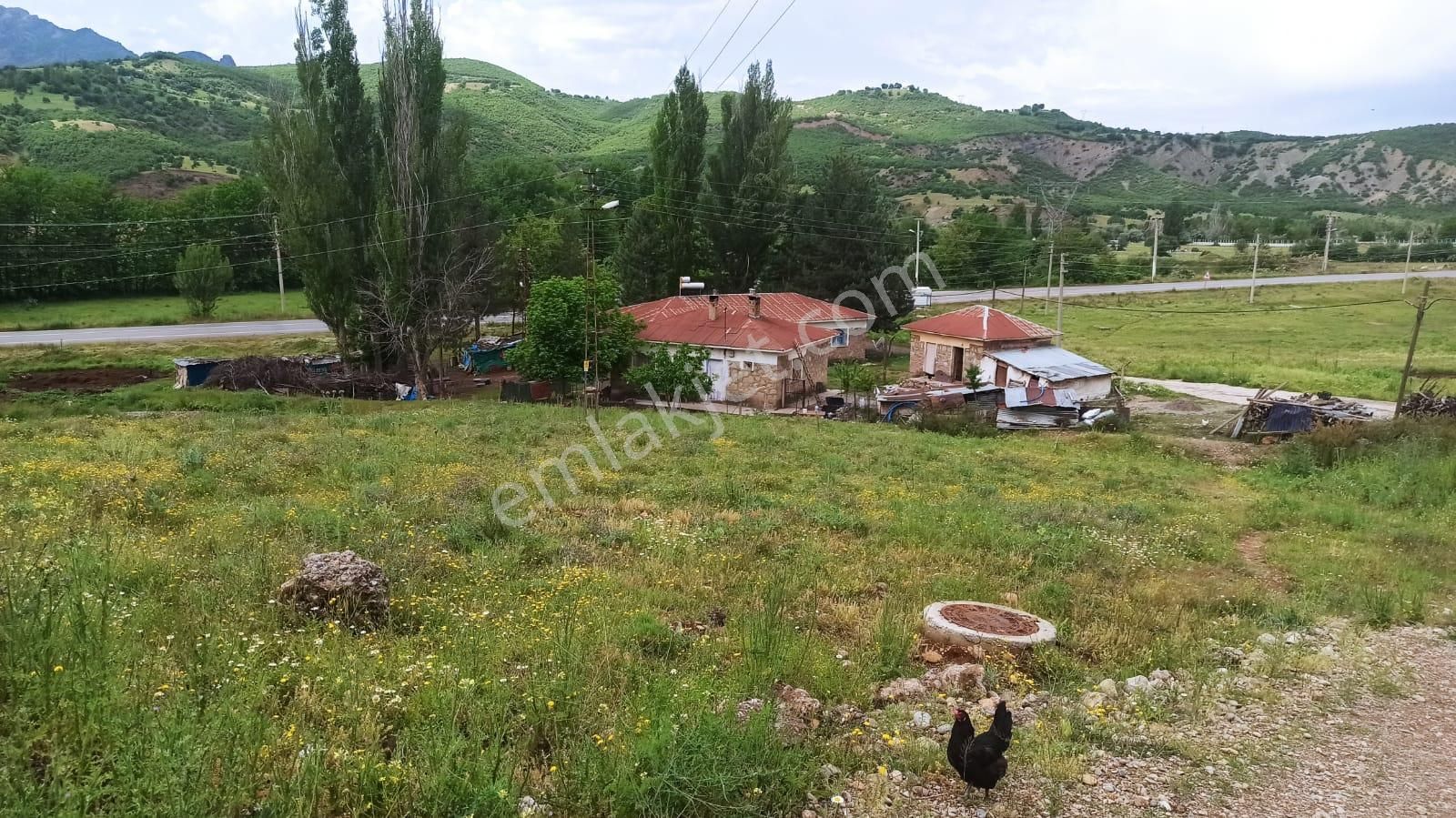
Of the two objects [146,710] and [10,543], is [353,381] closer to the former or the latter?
[10,543]

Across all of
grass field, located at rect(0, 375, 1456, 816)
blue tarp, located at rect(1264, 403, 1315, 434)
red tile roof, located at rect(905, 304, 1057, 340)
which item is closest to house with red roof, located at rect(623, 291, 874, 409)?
red tile roof, located at rect(905, 304, 1057, 340)

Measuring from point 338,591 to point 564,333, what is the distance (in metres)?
20.8

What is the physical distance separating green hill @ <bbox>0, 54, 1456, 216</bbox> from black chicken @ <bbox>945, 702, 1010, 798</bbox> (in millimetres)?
64500

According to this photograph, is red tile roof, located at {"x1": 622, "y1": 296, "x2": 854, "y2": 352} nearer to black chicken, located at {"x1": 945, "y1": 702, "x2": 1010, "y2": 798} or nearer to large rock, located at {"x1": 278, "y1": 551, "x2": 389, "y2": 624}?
large rock, located at {"x1": 278, "y1": 551, "x2": 389, "y2": 624}

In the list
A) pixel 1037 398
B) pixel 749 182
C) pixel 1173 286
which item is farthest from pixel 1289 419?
pixel 1173 286

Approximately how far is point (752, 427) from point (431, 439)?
8155 mm

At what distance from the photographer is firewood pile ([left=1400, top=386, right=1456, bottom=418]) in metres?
20.6

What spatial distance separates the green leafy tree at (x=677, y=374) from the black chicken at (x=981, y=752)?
22.9 m

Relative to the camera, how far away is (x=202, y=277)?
44.2 metres

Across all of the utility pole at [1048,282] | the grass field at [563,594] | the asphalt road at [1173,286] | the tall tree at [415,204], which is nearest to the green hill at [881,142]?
the asphalt road at [1173,286]

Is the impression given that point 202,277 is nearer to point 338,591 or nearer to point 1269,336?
point 338,591

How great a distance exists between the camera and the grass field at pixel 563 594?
394cm

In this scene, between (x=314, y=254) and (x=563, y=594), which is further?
(x=314, y=254)

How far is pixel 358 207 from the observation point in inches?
1153
